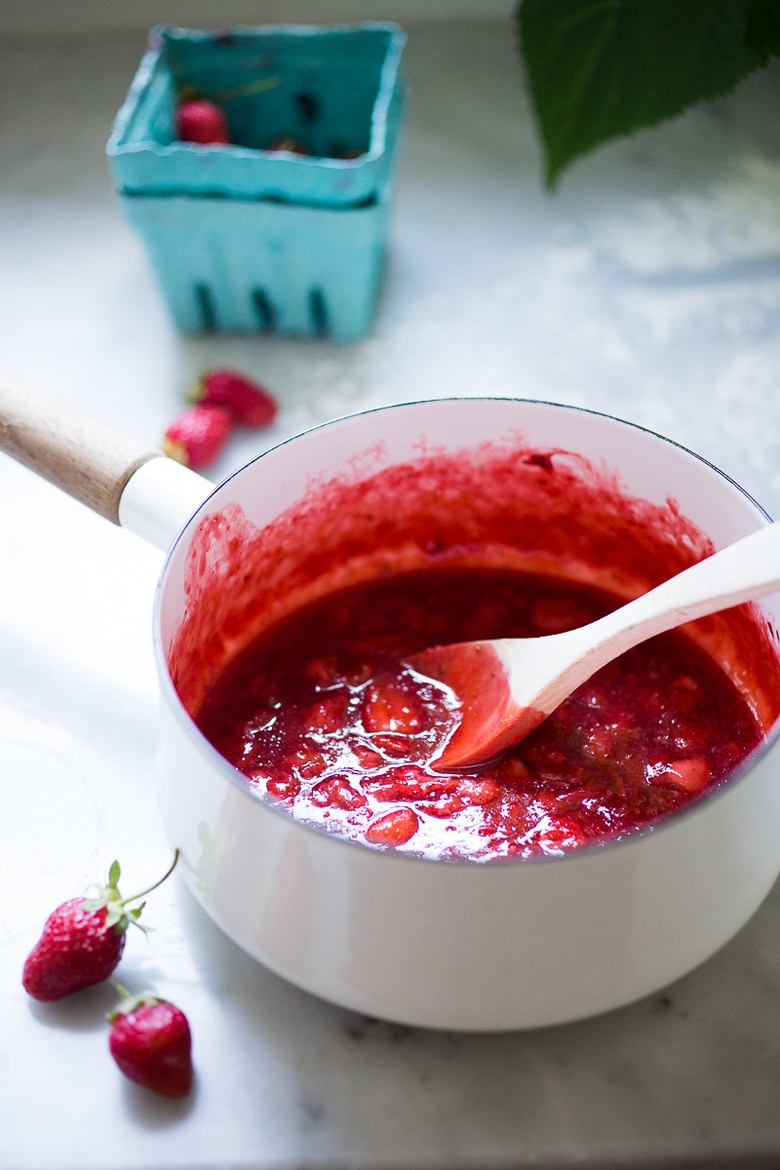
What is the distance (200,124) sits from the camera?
163cm

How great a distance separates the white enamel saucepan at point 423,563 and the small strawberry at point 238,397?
1.01 ft

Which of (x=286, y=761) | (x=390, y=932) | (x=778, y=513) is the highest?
(x=390, y=932)

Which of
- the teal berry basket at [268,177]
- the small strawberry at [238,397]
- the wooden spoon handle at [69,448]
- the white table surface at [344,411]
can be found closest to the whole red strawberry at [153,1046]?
the white table surface at [344,411]

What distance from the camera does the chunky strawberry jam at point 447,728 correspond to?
3.19ft

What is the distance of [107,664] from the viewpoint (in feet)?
3.90

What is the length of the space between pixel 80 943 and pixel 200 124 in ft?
3.94

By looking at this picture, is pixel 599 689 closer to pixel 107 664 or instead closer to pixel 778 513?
pixel 778 513

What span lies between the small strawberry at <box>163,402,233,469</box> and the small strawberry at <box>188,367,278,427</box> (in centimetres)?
4

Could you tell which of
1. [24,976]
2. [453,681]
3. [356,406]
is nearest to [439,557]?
[453,681]

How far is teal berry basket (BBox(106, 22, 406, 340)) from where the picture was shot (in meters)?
1.43

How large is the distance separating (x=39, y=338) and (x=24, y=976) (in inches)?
38.2

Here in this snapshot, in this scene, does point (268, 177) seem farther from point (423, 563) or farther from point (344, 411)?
point (423, 563)

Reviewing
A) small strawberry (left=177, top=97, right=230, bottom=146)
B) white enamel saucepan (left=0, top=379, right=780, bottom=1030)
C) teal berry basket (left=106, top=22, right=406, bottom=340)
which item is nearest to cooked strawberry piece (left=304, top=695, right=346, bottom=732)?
white enamel saucepan (left=0, top=379, right=780, bottom=1030)

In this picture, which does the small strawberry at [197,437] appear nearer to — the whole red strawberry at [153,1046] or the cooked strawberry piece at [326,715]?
the cooked strawberry piece at [326,715]
